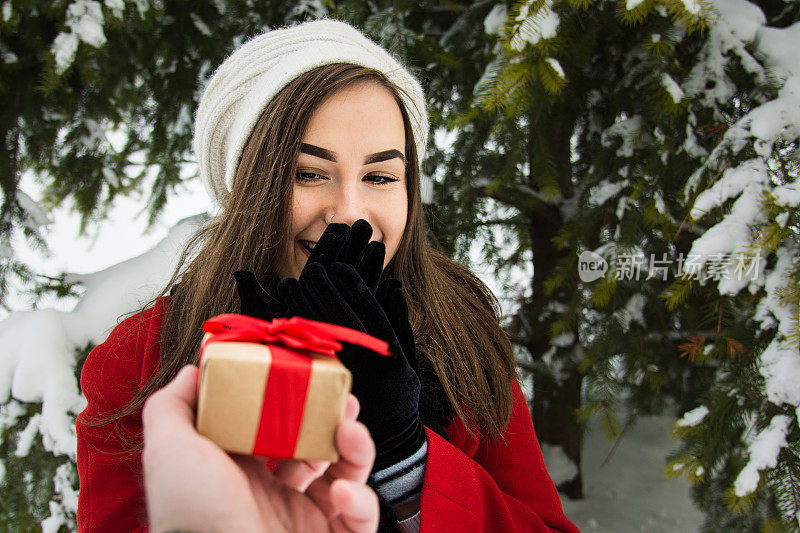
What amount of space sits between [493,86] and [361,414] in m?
1.14

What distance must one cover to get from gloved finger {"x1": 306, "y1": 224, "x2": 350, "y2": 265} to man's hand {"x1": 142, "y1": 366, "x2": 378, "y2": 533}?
344 millimetres

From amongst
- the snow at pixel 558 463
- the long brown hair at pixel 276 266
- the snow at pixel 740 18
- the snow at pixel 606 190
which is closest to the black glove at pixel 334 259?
the long brown hair at pixel 276 266

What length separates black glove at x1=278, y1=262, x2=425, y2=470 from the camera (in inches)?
33.5

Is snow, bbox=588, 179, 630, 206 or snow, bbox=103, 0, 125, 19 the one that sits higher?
snow, bbox=103, 0, 125, 19

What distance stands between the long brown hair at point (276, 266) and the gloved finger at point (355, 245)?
227 millimetres

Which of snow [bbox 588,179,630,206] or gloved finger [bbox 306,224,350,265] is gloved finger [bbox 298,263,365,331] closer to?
gloved finger [bbox 306,224,350,265]

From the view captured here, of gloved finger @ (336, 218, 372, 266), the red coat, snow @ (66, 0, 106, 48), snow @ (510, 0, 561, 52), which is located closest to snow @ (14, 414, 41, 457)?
the red coat

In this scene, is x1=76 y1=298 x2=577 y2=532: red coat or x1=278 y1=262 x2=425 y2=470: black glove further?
x1=76 y1=298 x2=577 y2=532: red coat

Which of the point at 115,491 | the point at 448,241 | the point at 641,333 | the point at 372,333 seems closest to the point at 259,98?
the point at 372,333

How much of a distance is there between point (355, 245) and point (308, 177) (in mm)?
261

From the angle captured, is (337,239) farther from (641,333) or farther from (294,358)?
(641,333)

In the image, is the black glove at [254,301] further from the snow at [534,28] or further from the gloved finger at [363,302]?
the snow at [534,28]

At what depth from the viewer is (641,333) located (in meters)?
2.23

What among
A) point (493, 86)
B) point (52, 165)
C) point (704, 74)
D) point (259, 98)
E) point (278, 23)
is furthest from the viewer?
point (52, 165)
